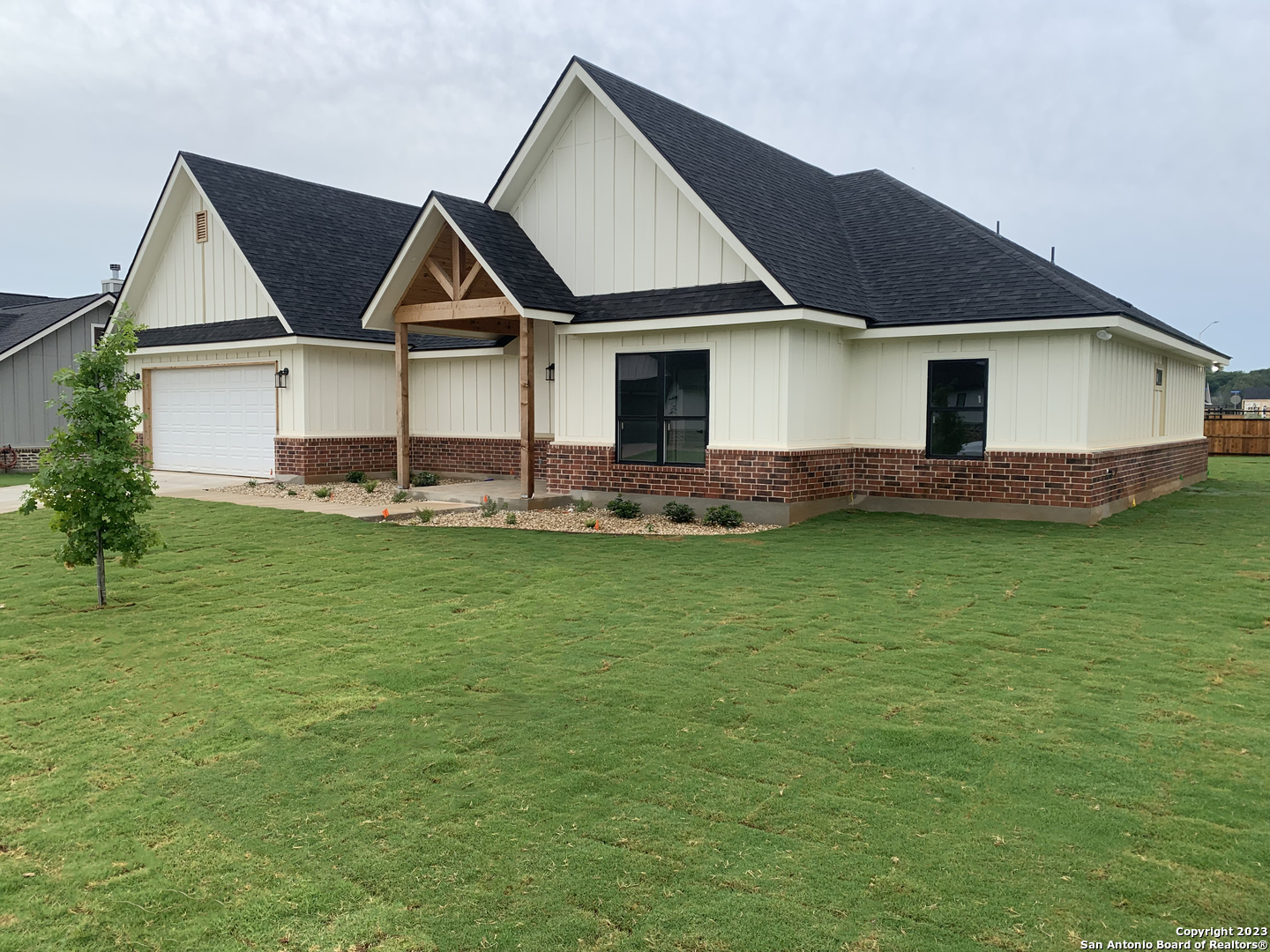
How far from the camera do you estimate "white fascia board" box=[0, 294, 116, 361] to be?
81.7ft

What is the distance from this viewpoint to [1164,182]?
38.7 m

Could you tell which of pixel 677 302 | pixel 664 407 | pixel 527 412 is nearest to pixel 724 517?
pixel 664 407

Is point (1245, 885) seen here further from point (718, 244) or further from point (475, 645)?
point (718, 244)

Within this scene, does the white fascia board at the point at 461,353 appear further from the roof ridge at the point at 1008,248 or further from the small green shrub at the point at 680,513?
the roof ridge at the point at 1008,248

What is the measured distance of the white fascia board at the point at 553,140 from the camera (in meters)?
13.4

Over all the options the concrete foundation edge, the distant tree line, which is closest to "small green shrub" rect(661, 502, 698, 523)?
the concrete foundation edge

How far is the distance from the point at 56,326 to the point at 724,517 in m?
22.0

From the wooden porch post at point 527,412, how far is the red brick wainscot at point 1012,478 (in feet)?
17.8

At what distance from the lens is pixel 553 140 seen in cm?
1598

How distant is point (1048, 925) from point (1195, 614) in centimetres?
568

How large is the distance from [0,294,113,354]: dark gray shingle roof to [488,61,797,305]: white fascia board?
1655 cm

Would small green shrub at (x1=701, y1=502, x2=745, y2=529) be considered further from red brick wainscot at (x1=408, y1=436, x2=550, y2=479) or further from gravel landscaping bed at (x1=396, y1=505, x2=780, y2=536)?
red brick wainscot at (x1=408, y1=436, x2=550, y2=479)

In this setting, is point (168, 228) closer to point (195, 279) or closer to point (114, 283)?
point (195, 279)

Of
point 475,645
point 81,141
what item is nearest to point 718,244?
point 475,645
